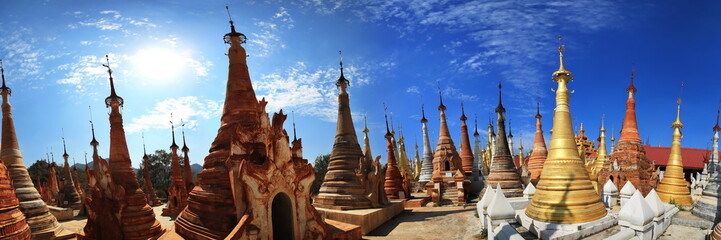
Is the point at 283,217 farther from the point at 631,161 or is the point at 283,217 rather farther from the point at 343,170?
the point at 631,161

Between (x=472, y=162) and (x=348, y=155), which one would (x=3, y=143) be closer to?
(x=348, y=155)

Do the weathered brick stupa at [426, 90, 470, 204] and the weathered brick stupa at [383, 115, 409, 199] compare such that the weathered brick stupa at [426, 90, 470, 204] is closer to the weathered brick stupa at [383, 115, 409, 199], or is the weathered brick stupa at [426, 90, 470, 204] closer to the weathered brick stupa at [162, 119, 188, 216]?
the weathered brick stupa at [383, 115, 409, 199]

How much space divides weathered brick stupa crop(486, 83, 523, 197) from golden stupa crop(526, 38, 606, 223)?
34.5 feet

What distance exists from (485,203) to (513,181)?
38.7ft

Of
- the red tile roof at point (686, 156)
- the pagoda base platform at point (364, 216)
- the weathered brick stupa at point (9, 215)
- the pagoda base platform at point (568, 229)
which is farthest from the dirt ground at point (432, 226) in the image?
the red tile roof at point (686, 156)

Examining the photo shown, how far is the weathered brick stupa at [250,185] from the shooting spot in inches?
352

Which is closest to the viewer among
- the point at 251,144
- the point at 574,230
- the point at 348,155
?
the point at 574,230

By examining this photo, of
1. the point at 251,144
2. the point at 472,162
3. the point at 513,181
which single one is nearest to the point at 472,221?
the point at 513,181

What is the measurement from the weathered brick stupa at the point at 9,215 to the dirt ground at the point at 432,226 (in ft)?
37.2

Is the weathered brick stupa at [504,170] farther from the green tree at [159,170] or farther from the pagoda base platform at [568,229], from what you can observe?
the green tree at [159,170]

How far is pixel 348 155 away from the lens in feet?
61.9

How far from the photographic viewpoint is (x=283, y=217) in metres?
10.9

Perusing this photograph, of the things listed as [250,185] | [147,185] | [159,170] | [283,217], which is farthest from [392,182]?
[159,170]

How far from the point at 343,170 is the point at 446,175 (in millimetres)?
10082
